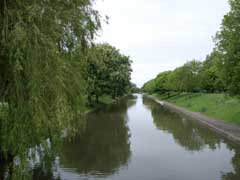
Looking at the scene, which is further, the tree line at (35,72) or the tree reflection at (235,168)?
the tree reflection at (235,168)

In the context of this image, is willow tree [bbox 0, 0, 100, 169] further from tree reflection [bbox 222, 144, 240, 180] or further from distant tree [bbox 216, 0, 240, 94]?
distant tree [bbox 216, 0, 240, 94]

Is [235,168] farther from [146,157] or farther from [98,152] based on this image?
[98,152]

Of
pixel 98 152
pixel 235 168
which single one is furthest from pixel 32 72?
pixel 235 168

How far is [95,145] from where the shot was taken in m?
15.3

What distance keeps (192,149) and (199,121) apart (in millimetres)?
10879

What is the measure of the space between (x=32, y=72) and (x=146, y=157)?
333 inches

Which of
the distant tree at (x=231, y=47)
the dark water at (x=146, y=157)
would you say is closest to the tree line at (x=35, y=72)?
the dark water at (x=146, y=157)

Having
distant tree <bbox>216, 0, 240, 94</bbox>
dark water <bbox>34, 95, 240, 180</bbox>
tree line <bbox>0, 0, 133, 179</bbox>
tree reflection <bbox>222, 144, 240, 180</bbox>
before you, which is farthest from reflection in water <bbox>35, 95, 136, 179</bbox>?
distant tree <bbox>216, 0, 240, 94</bbox>

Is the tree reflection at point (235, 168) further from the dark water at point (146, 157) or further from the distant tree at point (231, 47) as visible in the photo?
the distant tree at point (231, 47)

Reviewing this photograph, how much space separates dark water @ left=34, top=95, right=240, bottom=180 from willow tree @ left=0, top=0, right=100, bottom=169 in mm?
1614

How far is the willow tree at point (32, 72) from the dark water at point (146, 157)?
5.29ft

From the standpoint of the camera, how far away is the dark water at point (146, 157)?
10273 millimetres

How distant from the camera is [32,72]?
5609 millimetres

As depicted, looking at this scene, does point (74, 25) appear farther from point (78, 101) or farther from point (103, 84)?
point (103, 84)
